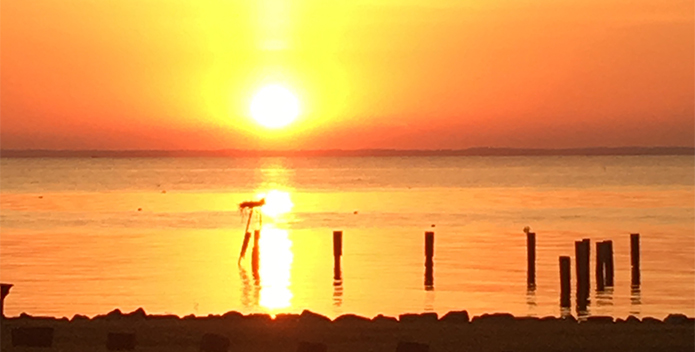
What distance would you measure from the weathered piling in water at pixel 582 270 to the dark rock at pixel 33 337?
58.9ft

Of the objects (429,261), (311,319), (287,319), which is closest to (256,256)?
(429,261)

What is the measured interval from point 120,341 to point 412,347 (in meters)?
4.19

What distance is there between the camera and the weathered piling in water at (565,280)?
117ft

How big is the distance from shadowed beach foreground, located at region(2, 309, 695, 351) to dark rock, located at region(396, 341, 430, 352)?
0.81m

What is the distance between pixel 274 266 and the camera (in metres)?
52.1

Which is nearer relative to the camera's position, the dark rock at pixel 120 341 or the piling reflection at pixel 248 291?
the dark rock at pixel 120 341

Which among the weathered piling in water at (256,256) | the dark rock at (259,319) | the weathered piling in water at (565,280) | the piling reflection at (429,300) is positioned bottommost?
the dark rock at (259,319)

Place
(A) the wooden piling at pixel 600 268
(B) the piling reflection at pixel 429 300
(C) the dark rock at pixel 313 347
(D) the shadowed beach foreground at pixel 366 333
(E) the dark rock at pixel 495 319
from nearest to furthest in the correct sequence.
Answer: (C) the dark rock at pixel 313 347, (D) the shadowed beach foreground at pixel 366 333, (E) the dark rock at pixel 495 319, (B) the piling reflection at pixel 429 300, (A) the wooden piling at pixel 600 268

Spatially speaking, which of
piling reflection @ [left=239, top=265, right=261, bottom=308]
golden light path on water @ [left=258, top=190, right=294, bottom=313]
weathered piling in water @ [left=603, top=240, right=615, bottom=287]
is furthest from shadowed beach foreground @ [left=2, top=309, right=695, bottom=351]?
piling reflection @ [left=239, top=265, right=261, bottom=308]

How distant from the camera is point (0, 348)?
20.1 metres

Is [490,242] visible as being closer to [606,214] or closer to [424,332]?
[606,214]

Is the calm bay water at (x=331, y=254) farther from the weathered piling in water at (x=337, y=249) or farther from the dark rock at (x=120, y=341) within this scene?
the dark rock at (x=120, y=341)

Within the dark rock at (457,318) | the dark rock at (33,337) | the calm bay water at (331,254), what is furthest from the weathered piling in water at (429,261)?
the dark rock at (33,337)

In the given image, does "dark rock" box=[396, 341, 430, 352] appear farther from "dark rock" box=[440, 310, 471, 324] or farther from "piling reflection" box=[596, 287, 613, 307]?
"piling reflection" box=[596, 287, 613, 307]
